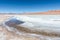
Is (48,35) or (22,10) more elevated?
(22,10)

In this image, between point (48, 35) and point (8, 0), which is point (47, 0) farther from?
point (48, 35)

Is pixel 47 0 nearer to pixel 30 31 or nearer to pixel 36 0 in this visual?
pixel 36 0

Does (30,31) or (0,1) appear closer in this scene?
(30,31)

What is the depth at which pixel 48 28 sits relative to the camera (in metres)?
0.84

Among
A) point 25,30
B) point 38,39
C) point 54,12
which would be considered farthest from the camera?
point 54,12

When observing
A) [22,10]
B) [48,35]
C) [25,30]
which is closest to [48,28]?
[48,35]

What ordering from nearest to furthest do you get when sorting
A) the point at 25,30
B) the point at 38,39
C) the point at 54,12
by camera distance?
the point at 38,39 < the point at 25,30 < the point at 54,12

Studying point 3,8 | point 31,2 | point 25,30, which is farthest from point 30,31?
point 3,8

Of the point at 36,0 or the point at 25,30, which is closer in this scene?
the point at 25,30

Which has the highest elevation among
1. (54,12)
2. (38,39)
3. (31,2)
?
(31,2)

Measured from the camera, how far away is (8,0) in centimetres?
124

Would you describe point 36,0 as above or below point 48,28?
above

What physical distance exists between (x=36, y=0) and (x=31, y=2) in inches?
2.1

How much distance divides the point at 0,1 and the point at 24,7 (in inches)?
9.8
